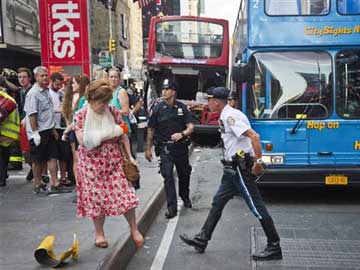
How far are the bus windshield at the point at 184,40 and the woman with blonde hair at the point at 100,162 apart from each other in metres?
14.1

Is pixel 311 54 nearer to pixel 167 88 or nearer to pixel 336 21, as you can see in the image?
pixel 336 21

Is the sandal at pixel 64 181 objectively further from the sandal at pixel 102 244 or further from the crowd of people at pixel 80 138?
the sandal at pixel 102 244

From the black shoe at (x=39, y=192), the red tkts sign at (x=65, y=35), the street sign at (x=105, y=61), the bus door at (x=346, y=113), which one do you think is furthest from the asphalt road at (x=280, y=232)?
the street sign at (x=105, y=61)

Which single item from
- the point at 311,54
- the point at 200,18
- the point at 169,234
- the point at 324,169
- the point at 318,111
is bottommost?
the point at 169,234

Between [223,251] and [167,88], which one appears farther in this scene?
[167,88]

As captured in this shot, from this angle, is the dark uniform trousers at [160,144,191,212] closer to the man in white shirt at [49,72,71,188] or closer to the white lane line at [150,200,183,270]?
the white lane line at [150,200,183,270]

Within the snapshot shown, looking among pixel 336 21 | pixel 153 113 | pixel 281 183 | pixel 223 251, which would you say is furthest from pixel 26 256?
pixel 336 21

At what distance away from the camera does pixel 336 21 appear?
843cm

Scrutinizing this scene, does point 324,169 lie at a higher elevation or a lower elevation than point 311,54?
lower

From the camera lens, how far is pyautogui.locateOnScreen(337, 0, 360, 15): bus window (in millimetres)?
8430

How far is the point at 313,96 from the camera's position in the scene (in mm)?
8383

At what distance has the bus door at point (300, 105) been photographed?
8.36 metres

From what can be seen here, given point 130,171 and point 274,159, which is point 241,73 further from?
point 130,171

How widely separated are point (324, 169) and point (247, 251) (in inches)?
107
